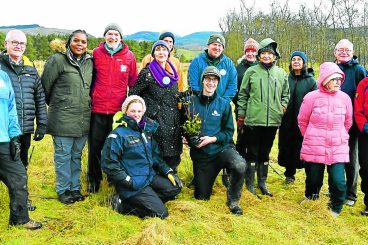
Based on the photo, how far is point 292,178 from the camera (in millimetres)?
6742

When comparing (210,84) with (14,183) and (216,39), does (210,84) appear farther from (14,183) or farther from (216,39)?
(14,183)

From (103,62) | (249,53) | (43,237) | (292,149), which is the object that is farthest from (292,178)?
(43,237)

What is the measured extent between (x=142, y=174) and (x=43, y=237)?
1.40 meters

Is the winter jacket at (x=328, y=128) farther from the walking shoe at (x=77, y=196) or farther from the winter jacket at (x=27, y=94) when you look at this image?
the winter jacket at (x=27, y=94)

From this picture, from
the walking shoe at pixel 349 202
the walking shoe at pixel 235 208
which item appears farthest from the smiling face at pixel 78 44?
the walking shoe at pixel 349 202

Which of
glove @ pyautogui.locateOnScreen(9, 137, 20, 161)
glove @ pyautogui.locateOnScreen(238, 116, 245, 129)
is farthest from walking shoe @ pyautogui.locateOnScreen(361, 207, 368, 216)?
glove @ pyautogui.locateOnScreen(9, 137, 20, 161)

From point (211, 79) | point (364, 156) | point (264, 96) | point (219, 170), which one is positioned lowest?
point (219, 170)

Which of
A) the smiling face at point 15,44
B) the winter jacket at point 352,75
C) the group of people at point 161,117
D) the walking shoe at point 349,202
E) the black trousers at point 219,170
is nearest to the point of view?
the smiling face at point 15,44

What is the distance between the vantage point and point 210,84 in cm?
530

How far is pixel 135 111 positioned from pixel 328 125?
102 inches

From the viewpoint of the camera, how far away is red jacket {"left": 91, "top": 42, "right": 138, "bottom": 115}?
5.34 meters

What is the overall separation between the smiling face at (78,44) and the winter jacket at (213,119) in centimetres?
170

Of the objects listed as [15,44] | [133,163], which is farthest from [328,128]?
[15,44]

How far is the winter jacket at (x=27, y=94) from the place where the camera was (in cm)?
459
